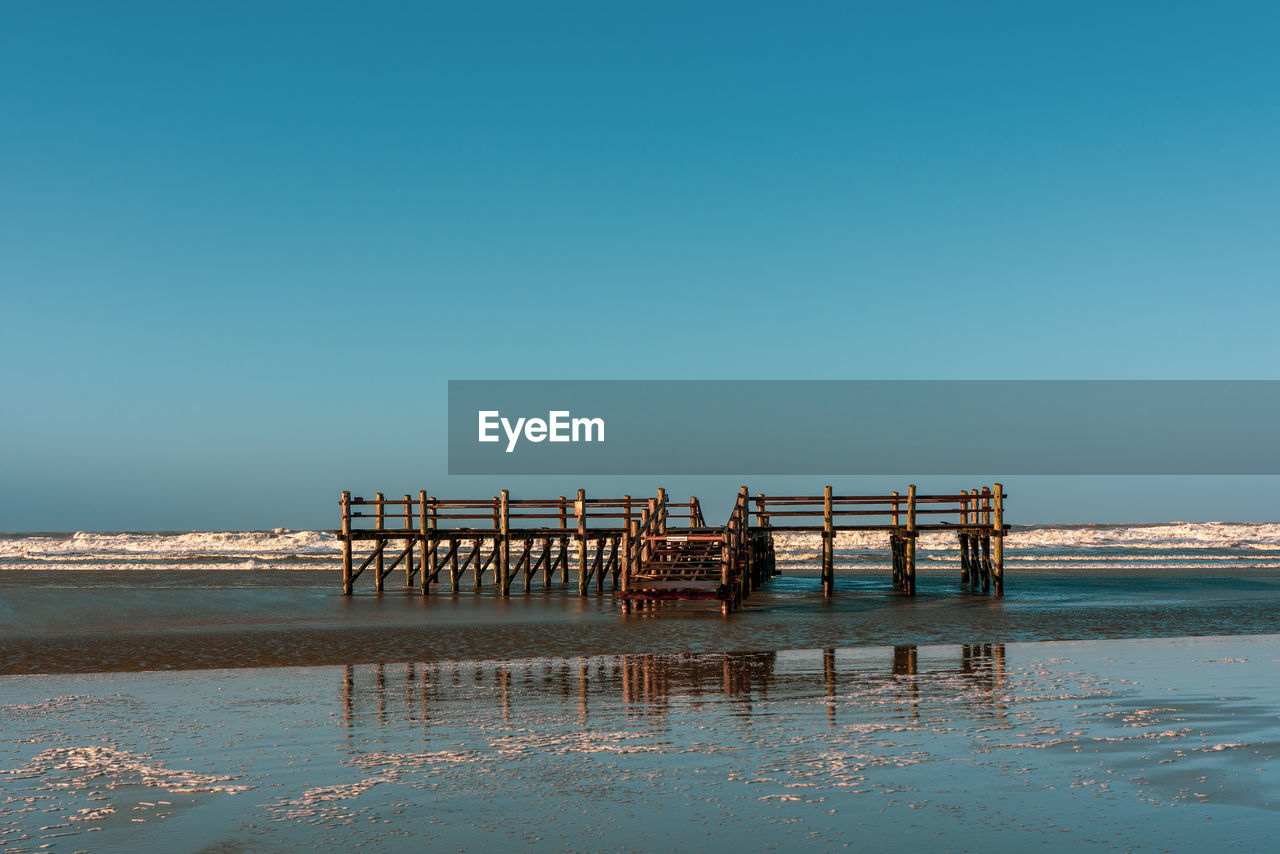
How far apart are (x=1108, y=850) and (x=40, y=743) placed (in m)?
8.18

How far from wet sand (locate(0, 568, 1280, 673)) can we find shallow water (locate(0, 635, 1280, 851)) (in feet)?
11.0

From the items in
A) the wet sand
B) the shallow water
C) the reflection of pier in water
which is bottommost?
the wet sand

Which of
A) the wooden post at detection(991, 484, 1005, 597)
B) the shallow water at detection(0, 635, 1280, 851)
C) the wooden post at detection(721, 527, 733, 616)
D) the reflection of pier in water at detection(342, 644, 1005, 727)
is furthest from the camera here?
the wooden post at detection(991, 484, 1005, 597)

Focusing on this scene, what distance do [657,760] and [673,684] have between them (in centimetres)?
415

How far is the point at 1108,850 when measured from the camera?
18.1ft

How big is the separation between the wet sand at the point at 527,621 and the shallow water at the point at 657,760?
132 inches

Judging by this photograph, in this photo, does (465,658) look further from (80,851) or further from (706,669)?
(80,851)

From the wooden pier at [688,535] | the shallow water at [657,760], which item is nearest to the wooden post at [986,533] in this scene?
the wooden pier at [688,535]

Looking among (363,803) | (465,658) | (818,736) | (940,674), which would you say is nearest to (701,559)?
(465,658)

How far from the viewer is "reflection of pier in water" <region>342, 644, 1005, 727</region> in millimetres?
10039

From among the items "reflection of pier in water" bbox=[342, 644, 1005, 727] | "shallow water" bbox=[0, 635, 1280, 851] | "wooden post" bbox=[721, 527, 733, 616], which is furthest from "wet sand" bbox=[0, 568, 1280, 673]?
"shallow water" bbox=[0, 635, 1280, 851]

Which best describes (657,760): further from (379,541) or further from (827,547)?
(379,541)

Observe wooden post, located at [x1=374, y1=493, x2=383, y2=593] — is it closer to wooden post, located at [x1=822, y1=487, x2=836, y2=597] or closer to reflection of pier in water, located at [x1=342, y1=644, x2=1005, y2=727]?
wooden post, located at [x1=822, y1=487, x2=836, y2=597]

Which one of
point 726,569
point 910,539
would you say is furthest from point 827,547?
point 726,569
